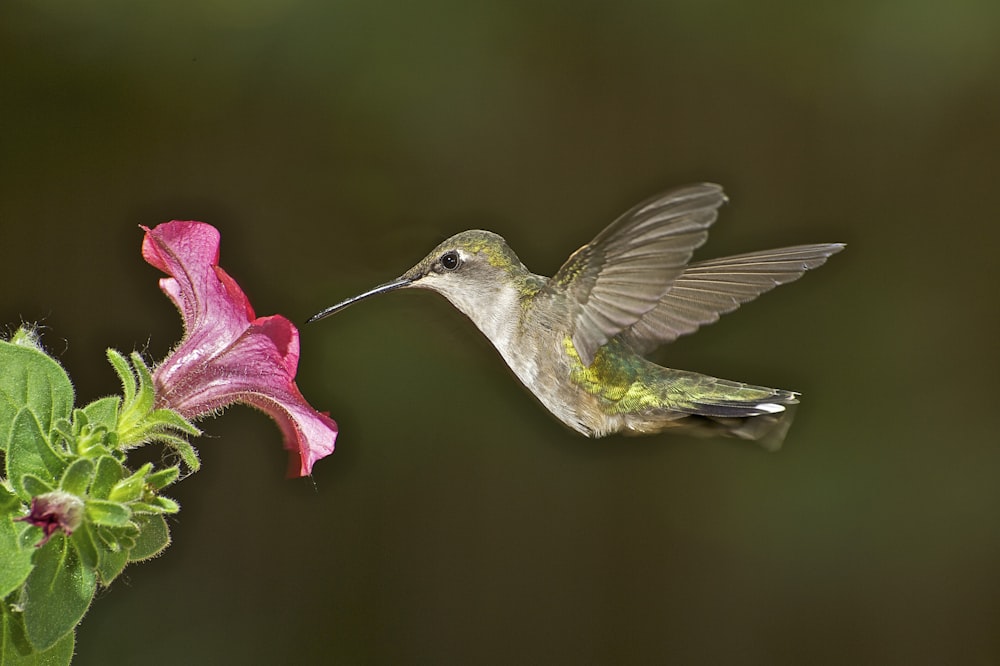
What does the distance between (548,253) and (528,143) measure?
0.45m

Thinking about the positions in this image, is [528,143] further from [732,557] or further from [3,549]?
[3,549]

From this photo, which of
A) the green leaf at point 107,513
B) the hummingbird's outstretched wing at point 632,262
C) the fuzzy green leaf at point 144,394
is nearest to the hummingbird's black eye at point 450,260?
the hummingbird's outstretched wing at point 632,262

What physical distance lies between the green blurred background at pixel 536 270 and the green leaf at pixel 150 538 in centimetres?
162

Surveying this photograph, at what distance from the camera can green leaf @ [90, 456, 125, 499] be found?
1072 millimetres

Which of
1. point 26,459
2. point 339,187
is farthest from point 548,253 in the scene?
point 26,459

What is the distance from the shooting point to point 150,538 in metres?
1.18

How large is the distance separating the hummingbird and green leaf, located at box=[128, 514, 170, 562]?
1.08 feet

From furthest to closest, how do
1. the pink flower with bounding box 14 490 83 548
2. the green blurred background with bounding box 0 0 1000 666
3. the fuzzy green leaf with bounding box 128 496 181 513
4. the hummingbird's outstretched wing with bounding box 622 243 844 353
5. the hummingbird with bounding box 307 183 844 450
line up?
1. the green blurred background with bounding box 0 0 1000 666
2. the hummingbird's outstretched wing with bounding box 622 243 844 353
3. the hummingbird with bounding box 307 183 844 450
4. the fuzzy green leaf with bounding box 128 496 181 513
5. the pink flower with bounding box 14 490 83 548

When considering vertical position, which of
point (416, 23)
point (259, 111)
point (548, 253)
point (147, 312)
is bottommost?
point (147, 312)

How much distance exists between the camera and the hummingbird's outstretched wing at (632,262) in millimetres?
1244

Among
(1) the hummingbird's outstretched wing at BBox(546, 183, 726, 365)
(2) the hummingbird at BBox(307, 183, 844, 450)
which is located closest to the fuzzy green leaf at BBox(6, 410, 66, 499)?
(2) the hummingbird at BBox(307, 183, 844, 450)

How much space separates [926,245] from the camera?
354 centimetres

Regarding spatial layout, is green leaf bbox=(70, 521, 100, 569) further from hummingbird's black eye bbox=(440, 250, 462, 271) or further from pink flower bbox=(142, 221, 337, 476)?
hummingbird's black eye bbox=(440, 250, 462, 271)

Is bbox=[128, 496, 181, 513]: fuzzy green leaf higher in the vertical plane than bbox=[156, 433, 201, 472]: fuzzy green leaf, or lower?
lower
